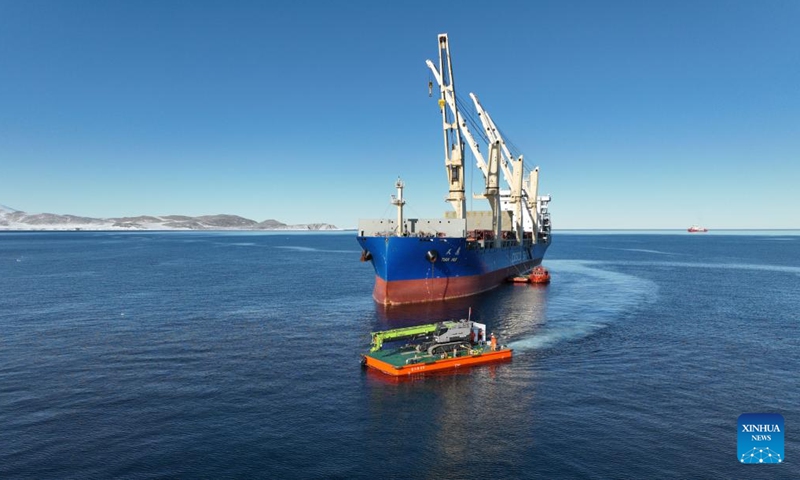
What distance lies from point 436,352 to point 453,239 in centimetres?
2888

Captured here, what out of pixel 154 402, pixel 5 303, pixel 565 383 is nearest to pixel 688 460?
pixel 565 383

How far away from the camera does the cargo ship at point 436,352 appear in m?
36.4

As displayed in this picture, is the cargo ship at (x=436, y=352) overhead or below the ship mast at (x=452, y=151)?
below

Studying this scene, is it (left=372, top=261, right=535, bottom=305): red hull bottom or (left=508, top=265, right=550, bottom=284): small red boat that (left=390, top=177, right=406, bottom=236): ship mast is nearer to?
(left=372, top=261, right=535, bottom=305): red hull bottom

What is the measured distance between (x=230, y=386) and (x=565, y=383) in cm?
2497

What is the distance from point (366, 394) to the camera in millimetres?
31766

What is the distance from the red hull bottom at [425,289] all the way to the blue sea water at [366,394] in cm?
241

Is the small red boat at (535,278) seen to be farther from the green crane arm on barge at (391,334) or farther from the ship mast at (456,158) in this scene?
the green crane arm on barge at (391,334)

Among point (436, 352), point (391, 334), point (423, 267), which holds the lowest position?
point (436, 352)

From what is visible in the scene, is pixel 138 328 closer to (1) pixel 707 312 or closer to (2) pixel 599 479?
(2) pixel 599 479

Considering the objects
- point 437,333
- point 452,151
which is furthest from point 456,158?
point 437,333

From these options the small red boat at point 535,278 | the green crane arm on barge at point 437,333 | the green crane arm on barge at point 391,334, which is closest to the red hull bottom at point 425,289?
the small red boat at point 535,278

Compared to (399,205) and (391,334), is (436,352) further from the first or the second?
(399,205)

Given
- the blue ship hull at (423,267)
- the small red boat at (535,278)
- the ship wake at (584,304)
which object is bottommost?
the ship wake at (584,304)
